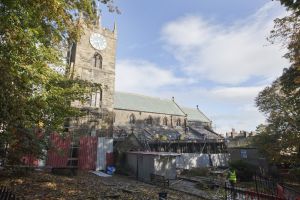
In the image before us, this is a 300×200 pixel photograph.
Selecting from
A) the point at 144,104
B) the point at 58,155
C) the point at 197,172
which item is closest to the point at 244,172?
the point at 197,172

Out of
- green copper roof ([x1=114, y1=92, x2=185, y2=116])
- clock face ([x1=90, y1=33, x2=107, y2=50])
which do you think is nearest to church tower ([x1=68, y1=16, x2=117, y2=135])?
clock face ([x1=90, y1=33, x2=107, y2=50])

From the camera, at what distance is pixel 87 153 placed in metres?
25.9

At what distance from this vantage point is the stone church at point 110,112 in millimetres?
34000

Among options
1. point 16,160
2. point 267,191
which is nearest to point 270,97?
point 267,191

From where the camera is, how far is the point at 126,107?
153 ft

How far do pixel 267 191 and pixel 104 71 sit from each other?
32.1 meters

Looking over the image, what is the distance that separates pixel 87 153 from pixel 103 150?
6.03ft

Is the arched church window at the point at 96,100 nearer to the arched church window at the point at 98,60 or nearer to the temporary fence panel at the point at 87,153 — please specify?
the arched church window at the point at 98,60

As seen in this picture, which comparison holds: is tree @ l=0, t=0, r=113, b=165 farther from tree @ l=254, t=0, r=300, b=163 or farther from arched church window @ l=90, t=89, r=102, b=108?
arched church window @ l=90, t=89, r=102, b=108

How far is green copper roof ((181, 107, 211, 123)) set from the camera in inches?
2378

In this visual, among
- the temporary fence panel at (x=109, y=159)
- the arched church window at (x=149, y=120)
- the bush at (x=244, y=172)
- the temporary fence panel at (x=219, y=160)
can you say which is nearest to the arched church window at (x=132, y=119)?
the arched church window at (x=149, y=120)

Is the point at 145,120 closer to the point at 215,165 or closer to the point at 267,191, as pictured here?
the point at 215,165

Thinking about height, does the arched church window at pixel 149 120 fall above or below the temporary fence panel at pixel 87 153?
above

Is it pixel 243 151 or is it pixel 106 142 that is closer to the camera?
pixel 106 142
